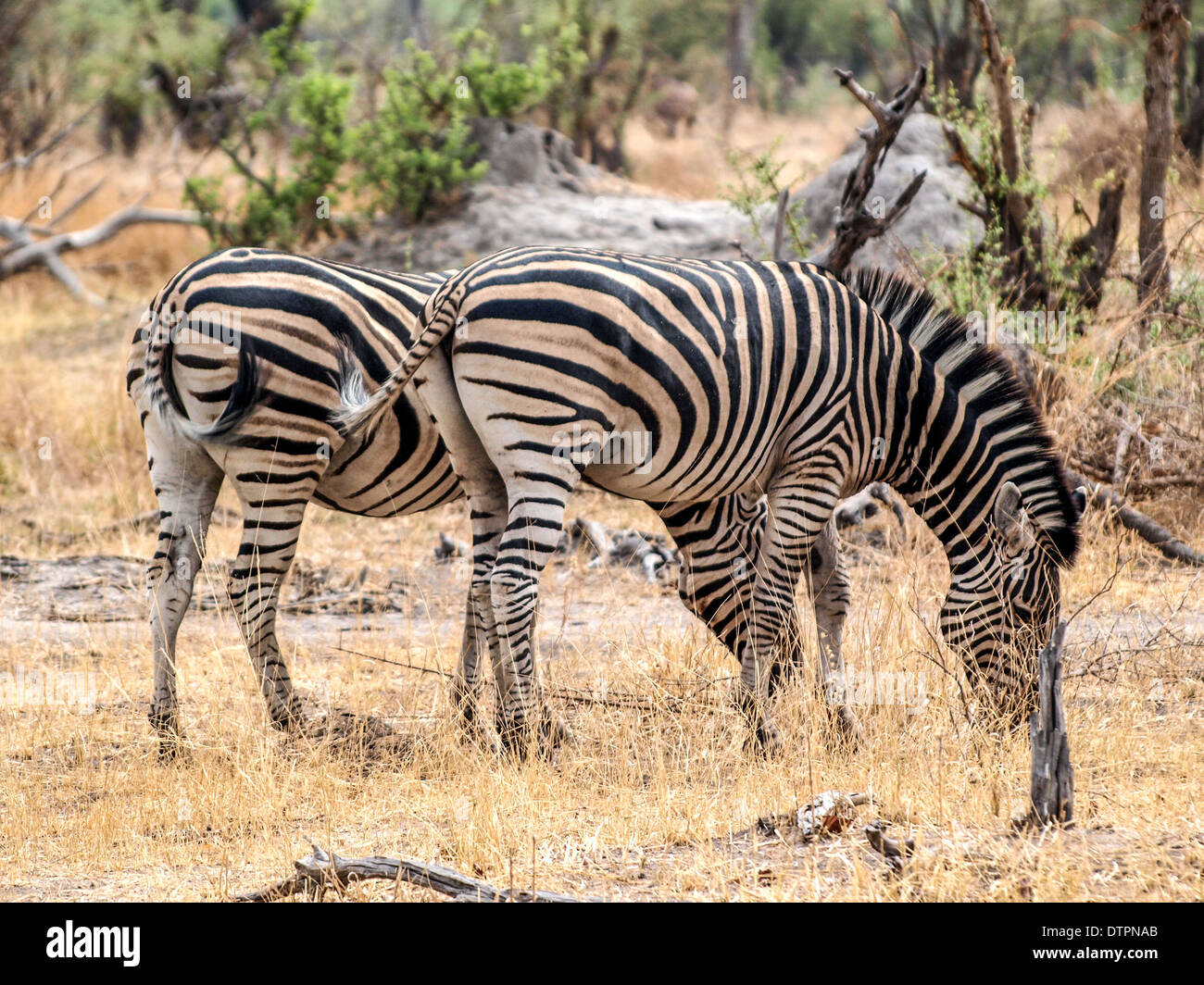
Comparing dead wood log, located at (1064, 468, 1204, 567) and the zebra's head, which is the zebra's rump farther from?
dead wood log, located at (1064, 468, 1204, 567)

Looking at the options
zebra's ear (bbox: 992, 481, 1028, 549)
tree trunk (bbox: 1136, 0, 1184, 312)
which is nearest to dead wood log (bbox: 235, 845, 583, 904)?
zebra's ear (bbox: 992, 481, 1028, 549)

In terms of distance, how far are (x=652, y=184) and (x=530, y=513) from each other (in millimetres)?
14180

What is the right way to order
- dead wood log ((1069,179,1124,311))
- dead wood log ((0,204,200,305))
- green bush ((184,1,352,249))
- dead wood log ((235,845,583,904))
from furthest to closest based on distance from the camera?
dead wood log ((0,204,200,305)) < green bush ((184,1,352,249)) < dead wood log ((1069,179,1124,311)) < dead wood log ((235,845,583,904))

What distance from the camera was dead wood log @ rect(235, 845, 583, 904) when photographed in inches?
138

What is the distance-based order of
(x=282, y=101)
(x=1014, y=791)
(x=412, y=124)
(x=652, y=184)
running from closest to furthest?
(x=1014, y=791), (x=412, y=124), (x=282, y=101), (x=652, y=184)

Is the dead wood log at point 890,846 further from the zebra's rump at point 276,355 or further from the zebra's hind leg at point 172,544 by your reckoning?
the zebra's hind leg at point 172,544

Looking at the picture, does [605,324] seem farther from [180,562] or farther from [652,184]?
[652,184]

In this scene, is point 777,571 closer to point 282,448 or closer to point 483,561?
point 483,561

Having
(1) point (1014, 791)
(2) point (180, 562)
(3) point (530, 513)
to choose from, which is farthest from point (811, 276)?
(2) point (180, 562)

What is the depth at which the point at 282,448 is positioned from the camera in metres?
5.09

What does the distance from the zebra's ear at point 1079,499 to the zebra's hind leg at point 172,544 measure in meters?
3.60

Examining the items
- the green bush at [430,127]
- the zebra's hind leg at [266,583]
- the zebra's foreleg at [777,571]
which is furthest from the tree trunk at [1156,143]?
the green bush at [430,127]

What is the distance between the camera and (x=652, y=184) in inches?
715

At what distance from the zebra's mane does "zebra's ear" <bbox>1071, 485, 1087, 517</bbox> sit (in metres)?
0.02
